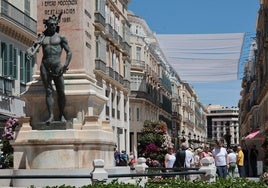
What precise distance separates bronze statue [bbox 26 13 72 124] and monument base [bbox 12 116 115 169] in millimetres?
555

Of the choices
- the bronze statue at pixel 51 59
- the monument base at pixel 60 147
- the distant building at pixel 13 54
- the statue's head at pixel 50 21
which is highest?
the distant building at pixel 13 54

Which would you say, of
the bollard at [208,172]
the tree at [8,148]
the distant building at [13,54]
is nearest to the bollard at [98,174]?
the bollard at [208,172]

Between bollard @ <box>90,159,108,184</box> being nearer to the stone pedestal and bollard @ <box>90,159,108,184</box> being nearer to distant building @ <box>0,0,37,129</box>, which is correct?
the stone pedestal

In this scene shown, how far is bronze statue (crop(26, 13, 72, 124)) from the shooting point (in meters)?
16.0

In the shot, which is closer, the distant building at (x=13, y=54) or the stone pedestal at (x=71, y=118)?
the stone pedestal at (x=71, y=118)

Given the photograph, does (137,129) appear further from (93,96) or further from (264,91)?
(93,96)

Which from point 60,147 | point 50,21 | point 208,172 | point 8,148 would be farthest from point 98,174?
point 8,148

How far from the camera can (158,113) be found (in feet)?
→ 298

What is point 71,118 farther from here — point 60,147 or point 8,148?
point 8,148

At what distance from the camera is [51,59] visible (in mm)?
15984

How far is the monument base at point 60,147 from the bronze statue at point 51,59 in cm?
55

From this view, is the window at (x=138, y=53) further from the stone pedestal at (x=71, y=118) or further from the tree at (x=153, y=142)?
the stone pedestal at (x=71, y=118)

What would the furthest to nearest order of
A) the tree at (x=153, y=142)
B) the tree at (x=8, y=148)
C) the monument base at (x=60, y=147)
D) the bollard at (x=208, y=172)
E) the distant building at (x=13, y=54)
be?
the tree at (x=153, y=142)
the distant building at (x=13, y=54)
the tree at (x=8, y=148)
the monument base at (x=60, y=147)
the bollard at (x=208, y=172)

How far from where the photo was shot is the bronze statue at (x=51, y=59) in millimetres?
15961
